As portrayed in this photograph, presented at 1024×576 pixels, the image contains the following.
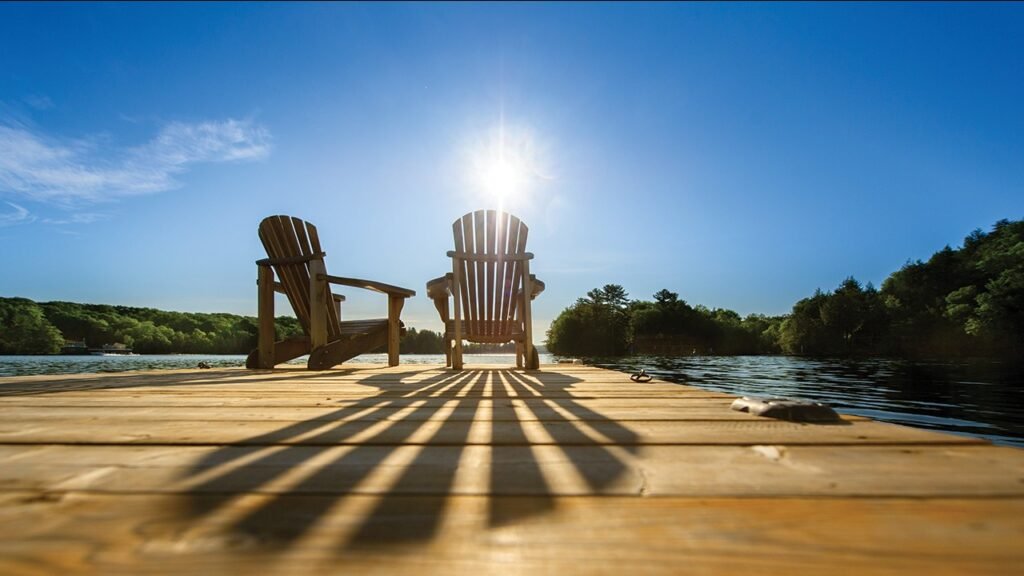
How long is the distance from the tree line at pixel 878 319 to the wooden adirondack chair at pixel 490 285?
1547 inches

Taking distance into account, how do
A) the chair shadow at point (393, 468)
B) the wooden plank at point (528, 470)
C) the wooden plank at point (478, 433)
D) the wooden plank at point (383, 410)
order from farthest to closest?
1. the wooden plank at point (383, 410)
2. the wooden plank at point (478, 433)
3. the wooden plank at point (528, 470)
4. the chair shadow at point (393, 468)

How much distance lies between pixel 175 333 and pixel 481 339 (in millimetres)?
61925

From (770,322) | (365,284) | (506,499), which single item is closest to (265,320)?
(365,284)

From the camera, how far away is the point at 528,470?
915mm

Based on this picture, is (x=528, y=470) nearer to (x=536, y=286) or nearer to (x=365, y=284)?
(x=536, y=286)

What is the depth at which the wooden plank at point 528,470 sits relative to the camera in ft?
2.64

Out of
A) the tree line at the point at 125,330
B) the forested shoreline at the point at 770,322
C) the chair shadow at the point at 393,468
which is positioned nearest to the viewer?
the chair shadow at the point at 393,468

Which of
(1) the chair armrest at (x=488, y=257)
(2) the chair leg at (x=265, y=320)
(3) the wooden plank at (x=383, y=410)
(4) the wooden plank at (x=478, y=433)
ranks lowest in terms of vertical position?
(3) the wooden plank at (x=383, y=410)

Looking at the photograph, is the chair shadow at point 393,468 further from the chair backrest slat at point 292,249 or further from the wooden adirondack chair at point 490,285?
the chair backrest slat at point 292,249

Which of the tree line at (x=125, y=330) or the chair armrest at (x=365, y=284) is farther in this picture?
the tree line at (x=125, y=330)

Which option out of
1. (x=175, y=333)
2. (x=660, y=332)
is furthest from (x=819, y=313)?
(x=175, y=333)

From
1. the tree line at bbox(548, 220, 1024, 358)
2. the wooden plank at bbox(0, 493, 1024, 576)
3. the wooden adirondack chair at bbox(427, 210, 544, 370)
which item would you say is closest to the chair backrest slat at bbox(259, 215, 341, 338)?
the wooden adirondack chair at bbox(427, 210, 544, 370)

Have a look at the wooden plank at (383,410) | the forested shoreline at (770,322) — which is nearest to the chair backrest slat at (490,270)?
the wooden plank at (383,410)

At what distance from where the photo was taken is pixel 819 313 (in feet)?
143
